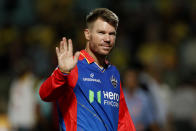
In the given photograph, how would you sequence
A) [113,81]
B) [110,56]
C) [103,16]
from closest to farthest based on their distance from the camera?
1. [103,16]
2. [113,81]
3. [110,56]

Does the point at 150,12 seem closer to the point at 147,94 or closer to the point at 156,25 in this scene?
the point at 156,25

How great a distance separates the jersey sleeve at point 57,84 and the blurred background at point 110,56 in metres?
5.29

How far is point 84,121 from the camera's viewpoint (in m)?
4.61

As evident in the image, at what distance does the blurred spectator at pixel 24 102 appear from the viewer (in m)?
10.4

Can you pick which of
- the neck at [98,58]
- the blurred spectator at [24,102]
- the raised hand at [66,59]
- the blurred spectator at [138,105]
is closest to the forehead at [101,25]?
the neck at [98,58]

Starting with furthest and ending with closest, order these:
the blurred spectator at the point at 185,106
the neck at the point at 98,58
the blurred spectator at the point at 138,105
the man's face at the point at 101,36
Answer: the blurred spectator at the point at 185,106 → the blurred spectator at the point at 138,105 → the neck at the point at 98,58 → the man's face at the point at 101,36

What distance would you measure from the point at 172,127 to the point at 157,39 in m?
3.96

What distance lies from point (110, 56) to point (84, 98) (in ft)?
30.7

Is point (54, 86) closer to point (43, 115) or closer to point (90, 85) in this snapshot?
point (90, 85)

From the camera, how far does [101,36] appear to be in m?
4.82

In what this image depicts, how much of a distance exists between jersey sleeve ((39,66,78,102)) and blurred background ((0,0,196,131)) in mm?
5293

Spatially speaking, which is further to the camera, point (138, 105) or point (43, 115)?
point (43, 115)

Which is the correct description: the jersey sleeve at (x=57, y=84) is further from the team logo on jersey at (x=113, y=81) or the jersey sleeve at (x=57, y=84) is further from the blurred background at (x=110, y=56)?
the blurred background at (x=110, y=56)

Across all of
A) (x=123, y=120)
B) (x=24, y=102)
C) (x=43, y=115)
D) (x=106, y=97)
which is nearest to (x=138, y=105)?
(x=43, y=115)
